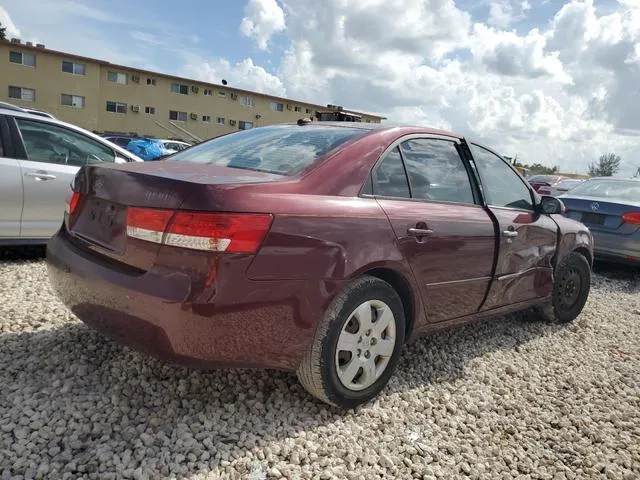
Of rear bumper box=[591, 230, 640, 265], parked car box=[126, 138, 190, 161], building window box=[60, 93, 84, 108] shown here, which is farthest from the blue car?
building window box=[60, 93, 84, 108]

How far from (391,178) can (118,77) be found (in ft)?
127

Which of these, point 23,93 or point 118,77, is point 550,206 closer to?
point 23,93

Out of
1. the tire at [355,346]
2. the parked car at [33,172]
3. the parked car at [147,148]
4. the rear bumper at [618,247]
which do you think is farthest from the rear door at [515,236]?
the parked car at [147,148]

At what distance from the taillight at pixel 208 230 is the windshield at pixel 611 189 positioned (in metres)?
6.72

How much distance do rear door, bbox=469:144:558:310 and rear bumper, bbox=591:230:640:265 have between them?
3127 millimetres

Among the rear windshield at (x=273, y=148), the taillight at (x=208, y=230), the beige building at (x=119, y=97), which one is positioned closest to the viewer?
the taillight at (x=208, y=230)

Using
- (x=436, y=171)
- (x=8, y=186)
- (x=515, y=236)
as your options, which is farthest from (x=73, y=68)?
(x=515, y=236)

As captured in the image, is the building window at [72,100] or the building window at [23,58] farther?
the building window at [72,100]

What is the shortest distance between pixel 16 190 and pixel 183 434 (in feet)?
11.2

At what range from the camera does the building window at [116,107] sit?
120 ft

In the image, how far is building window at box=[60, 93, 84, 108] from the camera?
34.4 m

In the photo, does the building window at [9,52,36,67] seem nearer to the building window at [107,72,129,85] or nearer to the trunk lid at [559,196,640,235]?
the building window at [107,72,129,85]

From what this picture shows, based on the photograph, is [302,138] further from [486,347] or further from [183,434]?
[486,347]

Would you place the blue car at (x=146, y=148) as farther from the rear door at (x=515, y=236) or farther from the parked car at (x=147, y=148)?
the rear door at (x=515, y=236)
